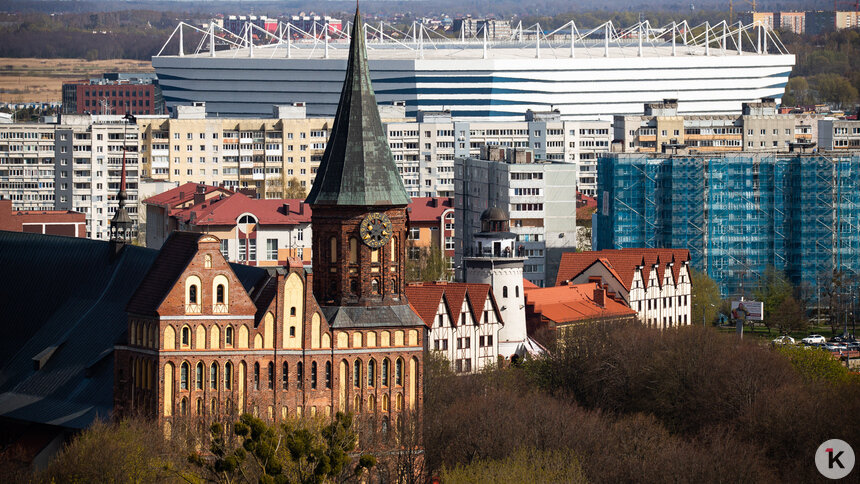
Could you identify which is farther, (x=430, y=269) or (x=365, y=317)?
(x=430, y=269)

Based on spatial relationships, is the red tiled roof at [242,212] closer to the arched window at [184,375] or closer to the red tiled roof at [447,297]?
the red tiled roof at [447,297]

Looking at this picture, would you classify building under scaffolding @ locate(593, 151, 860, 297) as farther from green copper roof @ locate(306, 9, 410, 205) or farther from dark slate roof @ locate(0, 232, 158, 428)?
green copper roof @ locate(306, 9, 410, 205)

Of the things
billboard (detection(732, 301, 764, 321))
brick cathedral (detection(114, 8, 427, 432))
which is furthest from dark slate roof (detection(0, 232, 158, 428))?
billboard (detection(732, 301, 764, 321))

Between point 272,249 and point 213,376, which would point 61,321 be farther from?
point 272,249

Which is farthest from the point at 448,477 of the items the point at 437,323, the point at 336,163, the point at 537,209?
the point at 537,209

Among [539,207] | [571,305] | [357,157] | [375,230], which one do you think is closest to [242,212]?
[539,207]

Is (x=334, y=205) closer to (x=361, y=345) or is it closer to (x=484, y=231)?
(x=361, y=345)
